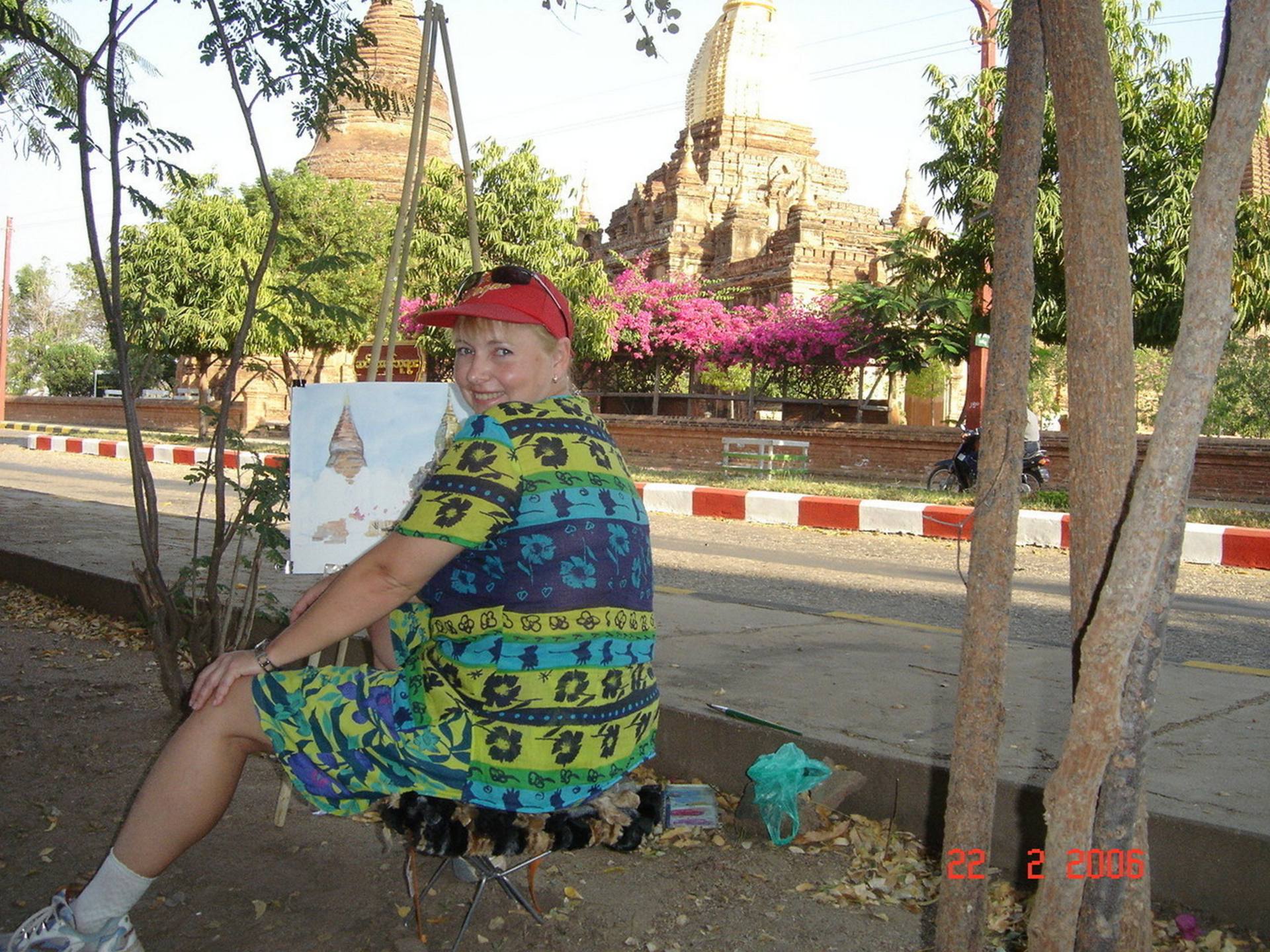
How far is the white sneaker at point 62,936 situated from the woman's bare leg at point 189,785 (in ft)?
0.39

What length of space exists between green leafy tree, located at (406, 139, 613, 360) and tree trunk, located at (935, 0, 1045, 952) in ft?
58.4

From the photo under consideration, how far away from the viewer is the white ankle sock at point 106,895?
6.88 ft

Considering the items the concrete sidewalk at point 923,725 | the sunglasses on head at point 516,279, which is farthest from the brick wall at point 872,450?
the sunglasses on head at point 516,279

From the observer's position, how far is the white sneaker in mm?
2076

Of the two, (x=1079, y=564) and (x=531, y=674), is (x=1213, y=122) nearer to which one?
(x=1079, y=564)

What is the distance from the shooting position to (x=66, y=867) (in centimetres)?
285

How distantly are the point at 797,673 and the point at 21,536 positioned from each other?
532 centimetres

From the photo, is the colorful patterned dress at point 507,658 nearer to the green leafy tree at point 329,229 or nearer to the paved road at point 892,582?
the paved road at point 892,582

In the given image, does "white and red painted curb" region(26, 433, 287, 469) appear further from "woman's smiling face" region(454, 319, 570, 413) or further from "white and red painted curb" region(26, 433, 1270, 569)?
"woman's smiling face" region(454, 319, 570, 413)

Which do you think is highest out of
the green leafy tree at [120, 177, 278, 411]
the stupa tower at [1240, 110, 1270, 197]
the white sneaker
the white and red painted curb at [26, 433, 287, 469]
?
the stupa tower at [1240, 110, 1270, 197]

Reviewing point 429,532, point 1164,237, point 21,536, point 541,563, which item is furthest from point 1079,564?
point 1164,237

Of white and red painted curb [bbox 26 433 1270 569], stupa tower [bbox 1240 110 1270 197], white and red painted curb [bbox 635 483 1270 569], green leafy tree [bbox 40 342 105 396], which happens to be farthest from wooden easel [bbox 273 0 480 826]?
green leafy tree [bbox 40 342 105 396]

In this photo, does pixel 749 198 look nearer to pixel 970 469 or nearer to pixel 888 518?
pixel 970 469

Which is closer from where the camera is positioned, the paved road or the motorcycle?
the paved road
